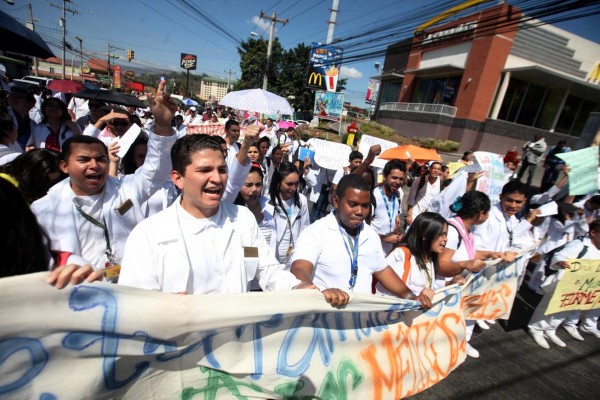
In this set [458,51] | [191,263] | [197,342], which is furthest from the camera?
[458,51]

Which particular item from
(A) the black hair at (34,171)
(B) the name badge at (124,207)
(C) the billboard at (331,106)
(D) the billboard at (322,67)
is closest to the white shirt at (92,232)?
(B) the name badge at (124,207)

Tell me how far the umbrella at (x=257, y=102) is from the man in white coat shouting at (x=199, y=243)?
12.6 feet

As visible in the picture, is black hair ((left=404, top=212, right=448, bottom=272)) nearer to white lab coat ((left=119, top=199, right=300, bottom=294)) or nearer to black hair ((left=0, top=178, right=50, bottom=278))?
white lab coat ((left=119, top=199, right=300, bottom=294))

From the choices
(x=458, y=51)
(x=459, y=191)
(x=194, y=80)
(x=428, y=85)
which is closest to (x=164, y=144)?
(x=459, y=191)

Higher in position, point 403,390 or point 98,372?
point 98,372

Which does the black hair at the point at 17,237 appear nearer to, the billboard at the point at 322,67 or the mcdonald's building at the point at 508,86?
the billboard at the point at 322,67

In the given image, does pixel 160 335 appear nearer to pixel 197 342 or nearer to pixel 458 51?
pixel 197 342

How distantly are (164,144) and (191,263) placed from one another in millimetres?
1016

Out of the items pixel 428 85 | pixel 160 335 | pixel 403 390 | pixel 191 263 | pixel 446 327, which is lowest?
pixel 403 390

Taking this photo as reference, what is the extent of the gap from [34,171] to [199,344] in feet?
6.55

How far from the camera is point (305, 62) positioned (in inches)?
1555

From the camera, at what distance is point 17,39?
4.20m

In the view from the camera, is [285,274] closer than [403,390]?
Yes

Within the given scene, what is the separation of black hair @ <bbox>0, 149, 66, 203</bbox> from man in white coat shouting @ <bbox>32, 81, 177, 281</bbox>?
0.31 m
